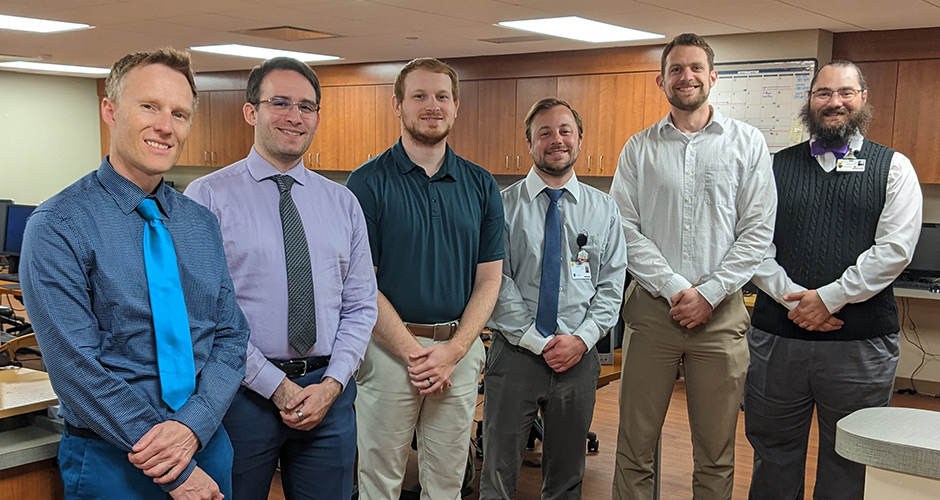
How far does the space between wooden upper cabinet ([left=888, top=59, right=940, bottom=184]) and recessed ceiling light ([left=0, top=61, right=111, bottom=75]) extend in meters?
8.12

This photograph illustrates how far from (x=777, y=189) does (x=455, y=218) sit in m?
1.30

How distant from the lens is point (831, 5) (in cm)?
522

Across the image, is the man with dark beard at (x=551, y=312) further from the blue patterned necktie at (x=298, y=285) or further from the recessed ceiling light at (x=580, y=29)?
the recessed ceiling light at (x=580, y=29)

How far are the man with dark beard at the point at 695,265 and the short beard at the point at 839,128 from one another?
0.23 meters

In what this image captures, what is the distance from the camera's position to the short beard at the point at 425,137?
2.74 m

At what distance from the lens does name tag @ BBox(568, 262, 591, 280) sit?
3.05m

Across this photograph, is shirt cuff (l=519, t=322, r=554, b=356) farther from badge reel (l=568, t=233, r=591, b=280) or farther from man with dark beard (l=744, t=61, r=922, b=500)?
man with dark beard (l=744, t=61, r=922, b=500)

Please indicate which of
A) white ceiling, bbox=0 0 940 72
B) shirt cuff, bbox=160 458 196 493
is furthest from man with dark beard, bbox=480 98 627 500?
white ceiling, bbox=0 0 940 72

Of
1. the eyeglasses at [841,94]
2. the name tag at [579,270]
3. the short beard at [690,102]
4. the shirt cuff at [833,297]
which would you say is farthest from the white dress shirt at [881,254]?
the name tag at [579,270]

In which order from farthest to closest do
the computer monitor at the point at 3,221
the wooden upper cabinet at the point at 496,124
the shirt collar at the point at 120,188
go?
1. the wooden upper cabinet at the point at 496,124
2. the computer monitor at the point at 3,221
3. the shirt collar at the point at 120,188

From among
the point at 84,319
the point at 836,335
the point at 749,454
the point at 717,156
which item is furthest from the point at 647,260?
the point at 749,454

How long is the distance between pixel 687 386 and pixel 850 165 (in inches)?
40.1

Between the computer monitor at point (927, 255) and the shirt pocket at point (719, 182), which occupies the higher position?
the shirt pocket at point (719, 182)

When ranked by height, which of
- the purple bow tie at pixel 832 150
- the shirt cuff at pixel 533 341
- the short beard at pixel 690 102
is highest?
the short beard at pixel 690 102
